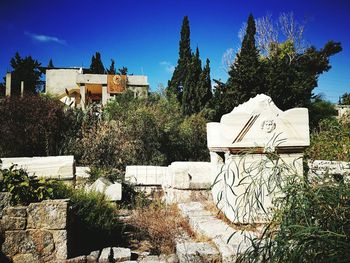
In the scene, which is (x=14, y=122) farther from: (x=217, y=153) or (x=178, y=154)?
(x=217, y=153)

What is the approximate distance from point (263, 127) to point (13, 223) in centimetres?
288

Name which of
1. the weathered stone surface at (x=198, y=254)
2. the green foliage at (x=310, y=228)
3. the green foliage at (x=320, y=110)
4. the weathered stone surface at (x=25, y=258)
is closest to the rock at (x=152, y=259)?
the weathered stone surface at (x=198, y=254)

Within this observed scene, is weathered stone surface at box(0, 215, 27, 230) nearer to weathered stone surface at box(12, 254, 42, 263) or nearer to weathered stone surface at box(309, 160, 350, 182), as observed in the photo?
weathered stone surface at box(12, 254, 42, 263)

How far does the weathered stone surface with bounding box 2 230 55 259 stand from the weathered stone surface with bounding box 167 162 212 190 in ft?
7.50

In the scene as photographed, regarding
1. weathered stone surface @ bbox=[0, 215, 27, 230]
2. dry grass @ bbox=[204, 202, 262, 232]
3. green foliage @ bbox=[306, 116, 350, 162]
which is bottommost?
dry grass @ bbox=[204, 202, 262, 232]

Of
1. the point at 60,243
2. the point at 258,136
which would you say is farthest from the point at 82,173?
the point at 258,136

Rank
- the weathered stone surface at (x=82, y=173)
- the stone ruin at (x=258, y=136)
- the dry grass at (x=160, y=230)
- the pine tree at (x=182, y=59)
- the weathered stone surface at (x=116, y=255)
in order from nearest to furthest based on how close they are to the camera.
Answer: the weathered stone surface at (x=116, y=255) < the stone ruin at (x=258, y=136) < the dry grass at (x=160, y=230) < the weathered stone surface at (x=82, y=173) < the pine tree at (x=182, y=59)

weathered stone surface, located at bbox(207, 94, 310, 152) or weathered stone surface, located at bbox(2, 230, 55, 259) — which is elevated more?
weathered stone surface, located at bbox(207, 94, 310, 152)

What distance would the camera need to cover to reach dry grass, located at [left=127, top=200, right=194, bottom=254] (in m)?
3.44

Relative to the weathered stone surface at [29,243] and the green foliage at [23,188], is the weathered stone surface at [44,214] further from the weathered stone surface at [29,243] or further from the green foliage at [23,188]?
the green foliage at [23,188]

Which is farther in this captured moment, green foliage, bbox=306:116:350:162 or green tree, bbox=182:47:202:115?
green tree, bbox=182:47:202:115

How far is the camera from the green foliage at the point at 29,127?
7.89 m

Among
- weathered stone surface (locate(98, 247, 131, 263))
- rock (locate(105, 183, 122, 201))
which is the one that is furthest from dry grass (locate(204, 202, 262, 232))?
rock (locate(105, 183, 122, 201))

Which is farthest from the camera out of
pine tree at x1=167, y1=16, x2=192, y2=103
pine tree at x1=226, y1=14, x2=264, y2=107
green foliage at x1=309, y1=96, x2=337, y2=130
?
pine tree at x1=167, y1=16, x2=192, y2=103
